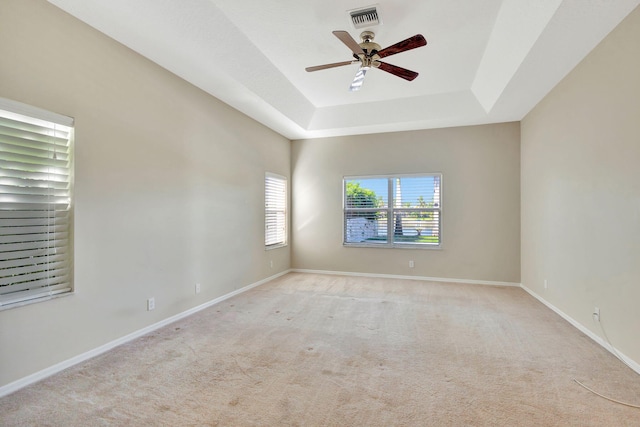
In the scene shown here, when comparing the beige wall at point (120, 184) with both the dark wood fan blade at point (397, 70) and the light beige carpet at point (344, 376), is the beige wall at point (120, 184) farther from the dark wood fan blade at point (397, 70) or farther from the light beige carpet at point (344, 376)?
the dark wood fan blade at point (397, 70)

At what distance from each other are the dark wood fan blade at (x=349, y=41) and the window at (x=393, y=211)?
320 centimetres

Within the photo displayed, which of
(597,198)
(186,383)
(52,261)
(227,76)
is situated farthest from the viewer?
(227,76)

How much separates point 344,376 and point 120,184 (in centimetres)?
261

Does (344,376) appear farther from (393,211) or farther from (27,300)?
(393,211)

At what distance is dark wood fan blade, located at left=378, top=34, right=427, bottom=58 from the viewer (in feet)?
8.57

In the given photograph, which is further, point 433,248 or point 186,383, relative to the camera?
point 433,248

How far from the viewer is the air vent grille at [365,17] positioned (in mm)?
2807

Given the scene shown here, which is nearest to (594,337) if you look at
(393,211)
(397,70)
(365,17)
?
(397,70)

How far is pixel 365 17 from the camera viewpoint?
288 centimetres

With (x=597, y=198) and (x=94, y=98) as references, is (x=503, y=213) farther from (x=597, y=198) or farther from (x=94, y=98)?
(x=94, y=98)

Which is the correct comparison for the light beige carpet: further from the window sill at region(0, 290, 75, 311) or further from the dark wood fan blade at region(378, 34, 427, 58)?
the dark wood fan blade at region(378, 34, 427, 58)

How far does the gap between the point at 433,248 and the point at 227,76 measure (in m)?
4.35

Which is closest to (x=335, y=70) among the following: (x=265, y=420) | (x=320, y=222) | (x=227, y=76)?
(x=227, y=76)

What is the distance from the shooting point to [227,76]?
353cm
